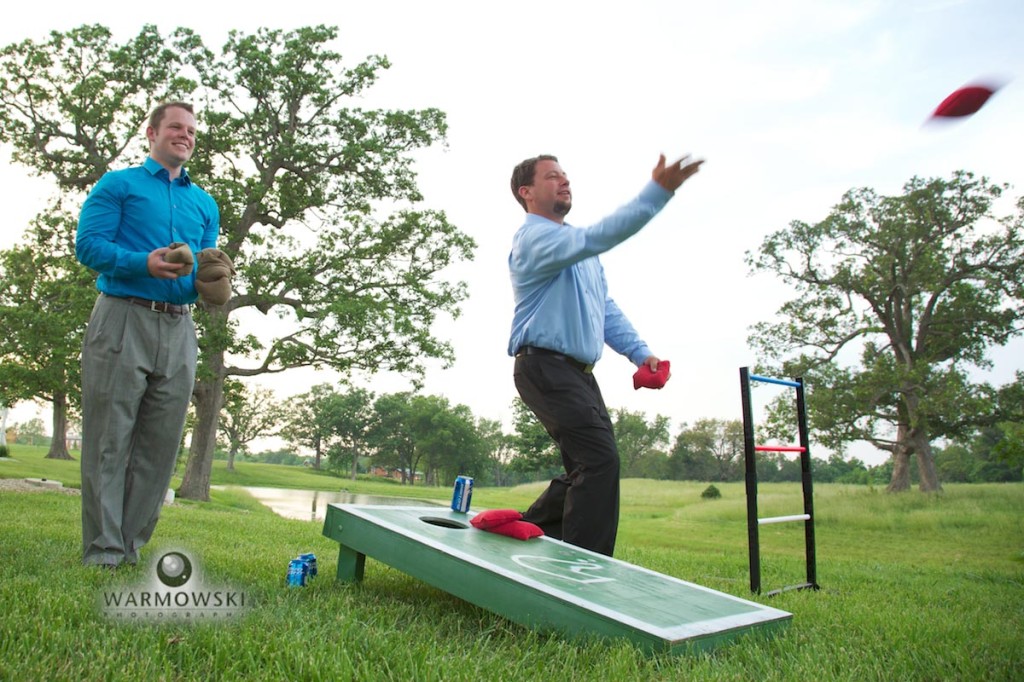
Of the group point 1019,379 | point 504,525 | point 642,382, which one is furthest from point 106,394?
point 1019,379

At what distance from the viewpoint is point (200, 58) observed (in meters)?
15.5

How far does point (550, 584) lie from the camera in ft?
7.55

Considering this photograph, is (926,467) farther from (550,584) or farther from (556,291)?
(550,584)

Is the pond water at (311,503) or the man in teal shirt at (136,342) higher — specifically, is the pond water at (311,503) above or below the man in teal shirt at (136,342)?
below

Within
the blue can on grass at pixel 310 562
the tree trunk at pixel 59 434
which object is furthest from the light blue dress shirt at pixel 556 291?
the tree trunk at pixel 59 434

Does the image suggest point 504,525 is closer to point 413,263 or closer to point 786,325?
point 413,263

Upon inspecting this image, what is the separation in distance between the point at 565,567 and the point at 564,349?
1.05 m

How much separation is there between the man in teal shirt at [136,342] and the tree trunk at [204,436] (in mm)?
13092

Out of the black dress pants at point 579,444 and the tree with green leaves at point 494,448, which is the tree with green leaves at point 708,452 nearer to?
→ the tree with green leaves at point 494,448

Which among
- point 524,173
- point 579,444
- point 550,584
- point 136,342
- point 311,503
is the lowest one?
point 311,503

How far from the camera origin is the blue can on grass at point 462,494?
154 inches

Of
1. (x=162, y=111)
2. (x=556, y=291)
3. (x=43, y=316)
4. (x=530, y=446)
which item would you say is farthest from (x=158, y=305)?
(x=530, y=446)

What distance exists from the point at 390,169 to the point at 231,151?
11.4 feet

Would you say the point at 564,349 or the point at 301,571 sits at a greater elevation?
the point at 564,349
